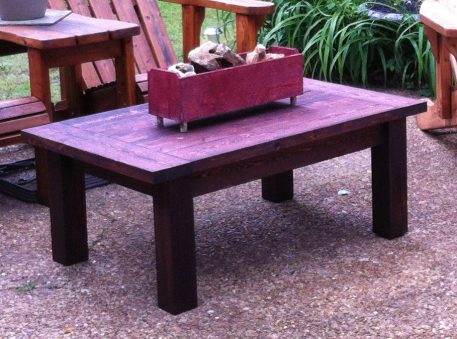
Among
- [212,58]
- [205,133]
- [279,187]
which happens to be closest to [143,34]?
[279,187]

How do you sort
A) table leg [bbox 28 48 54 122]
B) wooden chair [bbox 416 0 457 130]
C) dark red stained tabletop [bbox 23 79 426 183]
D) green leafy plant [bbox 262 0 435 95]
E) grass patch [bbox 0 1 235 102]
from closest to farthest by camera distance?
dark red stained tabletop [bbox 23 79 426 183] < table leg [bbox 28 48 54 122] < wooden chair [bbox 416 0 457 130] < green leafy plant [bbox 262 0 435 95] < grass patch [bbox 0 1 235 102]

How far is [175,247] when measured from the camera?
9.89 ft

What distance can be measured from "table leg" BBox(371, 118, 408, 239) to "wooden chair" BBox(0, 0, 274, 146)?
3.51 ft

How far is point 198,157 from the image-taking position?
9.73 ft

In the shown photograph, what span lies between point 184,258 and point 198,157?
317 mm

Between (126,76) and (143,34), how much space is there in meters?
0.59

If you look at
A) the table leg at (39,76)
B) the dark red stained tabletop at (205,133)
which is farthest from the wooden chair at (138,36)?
the dark red stained tabletop at (205,133)

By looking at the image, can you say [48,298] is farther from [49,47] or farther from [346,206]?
[346,206]

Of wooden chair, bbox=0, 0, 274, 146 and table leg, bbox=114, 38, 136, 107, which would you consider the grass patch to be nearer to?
wooden chair, bbox=0, 0, 274, 146

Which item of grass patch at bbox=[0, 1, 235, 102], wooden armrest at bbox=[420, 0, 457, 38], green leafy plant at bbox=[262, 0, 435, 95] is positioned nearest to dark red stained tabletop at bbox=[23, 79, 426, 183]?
wooden armrest at bbox=[420, 0, 457, 38]

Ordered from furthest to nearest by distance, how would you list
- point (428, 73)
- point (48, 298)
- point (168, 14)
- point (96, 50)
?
point (168, 14) → point (428, 73) → point (96, 50) → point (48, 298)

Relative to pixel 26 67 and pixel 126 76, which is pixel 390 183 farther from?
pixel 26 67

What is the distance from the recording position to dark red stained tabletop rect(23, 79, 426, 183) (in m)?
2.98

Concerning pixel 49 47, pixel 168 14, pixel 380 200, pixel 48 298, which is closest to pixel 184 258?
pixel 48 298
